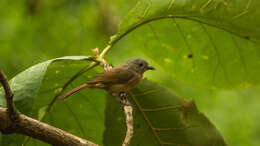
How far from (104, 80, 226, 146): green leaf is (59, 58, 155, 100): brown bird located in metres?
0.14

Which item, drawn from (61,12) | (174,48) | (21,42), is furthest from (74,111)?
(61,12)

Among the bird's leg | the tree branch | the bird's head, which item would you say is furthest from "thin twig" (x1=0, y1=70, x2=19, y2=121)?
the bird's head

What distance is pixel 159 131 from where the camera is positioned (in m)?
2.71

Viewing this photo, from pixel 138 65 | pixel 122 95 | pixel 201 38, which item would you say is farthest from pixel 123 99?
pixel 138 65

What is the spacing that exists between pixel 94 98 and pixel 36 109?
482mm

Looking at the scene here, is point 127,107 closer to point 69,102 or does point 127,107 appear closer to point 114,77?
point 69,102

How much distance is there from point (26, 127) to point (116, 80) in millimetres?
1491

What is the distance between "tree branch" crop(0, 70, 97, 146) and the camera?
174cm

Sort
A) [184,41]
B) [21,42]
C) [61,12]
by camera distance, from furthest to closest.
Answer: [61,12], [21,42], [184,41]

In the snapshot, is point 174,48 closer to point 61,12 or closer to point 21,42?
point 21,42

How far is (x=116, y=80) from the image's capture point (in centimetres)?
326

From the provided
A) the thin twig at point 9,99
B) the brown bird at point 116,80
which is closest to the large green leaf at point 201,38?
the brown bird at point 116,80

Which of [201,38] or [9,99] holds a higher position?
[201,38]

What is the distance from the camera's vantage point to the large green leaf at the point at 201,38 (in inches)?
102
